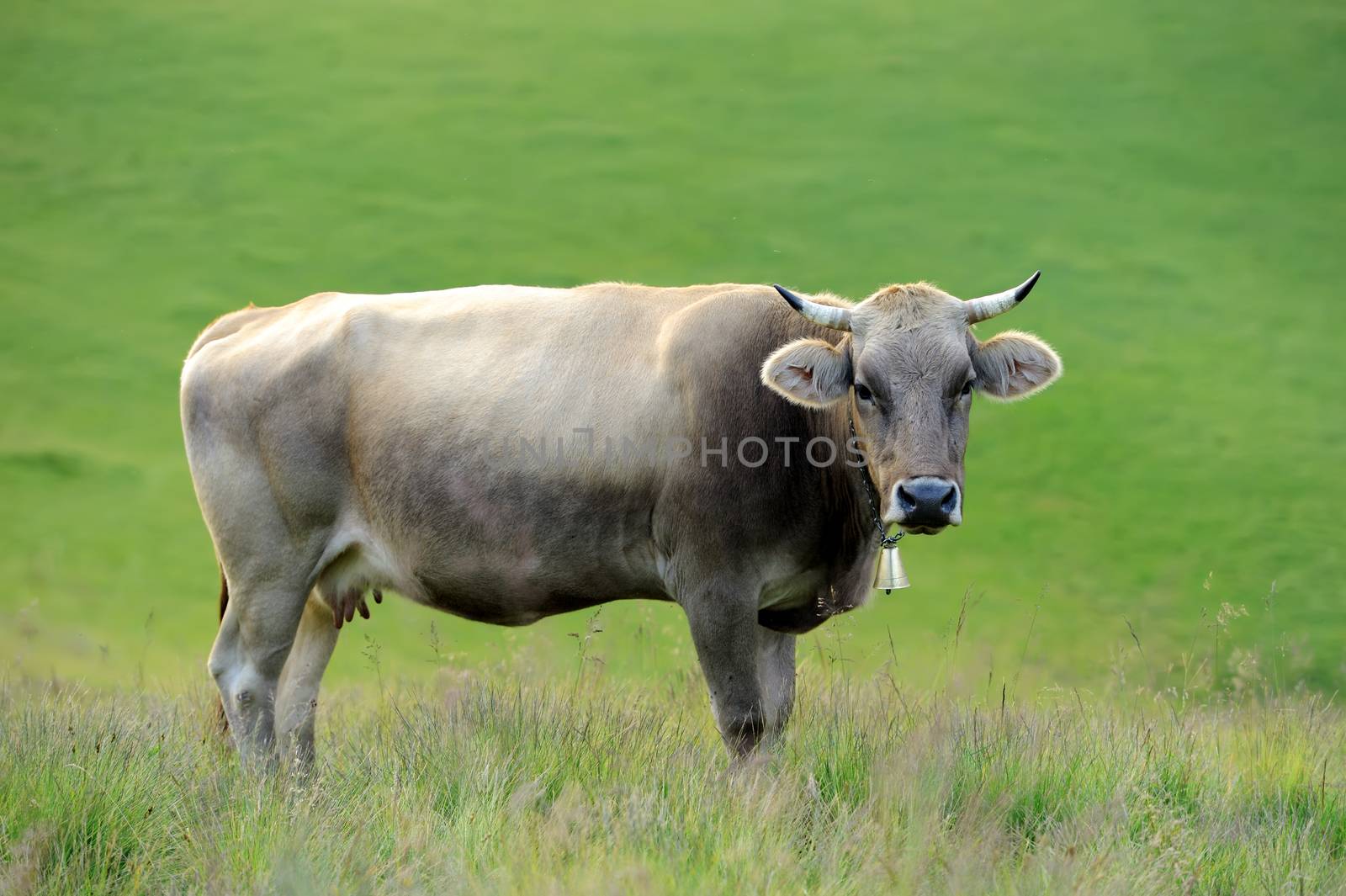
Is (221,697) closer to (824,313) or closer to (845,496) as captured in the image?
(845,496)

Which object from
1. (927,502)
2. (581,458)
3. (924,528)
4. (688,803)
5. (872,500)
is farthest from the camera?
(581,458)

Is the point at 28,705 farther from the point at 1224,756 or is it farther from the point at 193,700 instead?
the point at 1224,756

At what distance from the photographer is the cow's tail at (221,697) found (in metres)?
6.51

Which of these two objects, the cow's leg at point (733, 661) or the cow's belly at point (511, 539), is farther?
the cow's belly at point (511, 539)

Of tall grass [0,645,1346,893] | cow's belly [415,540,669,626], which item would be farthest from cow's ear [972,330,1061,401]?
cow's belly [415,540,669,626]

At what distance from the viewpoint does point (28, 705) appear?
5.73m

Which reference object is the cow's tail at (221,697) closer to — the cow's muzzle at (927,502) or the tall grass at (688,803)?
the tall grass at (688,803)

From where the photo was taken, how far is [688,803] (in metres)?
4.62

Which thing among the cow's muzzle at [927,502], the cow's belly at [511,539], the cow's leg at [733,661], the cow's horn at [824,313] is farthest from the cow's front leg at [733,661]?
the cow's horn at [824,313]

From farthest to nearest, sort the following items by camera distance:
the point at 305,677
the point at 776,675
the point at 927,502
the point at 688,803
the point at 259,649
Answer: the point at 305,677
the point at 259,649
the point at 776,675
the point at 927,502
the point at 688,803

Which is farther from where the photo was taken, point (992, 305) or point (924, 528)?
point (992, 305)

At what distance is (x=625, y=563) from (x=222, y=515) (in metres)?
2.08

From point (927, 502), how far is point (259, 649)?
3454 mm

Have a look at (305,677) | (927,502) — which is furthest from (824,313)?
(305,677)
